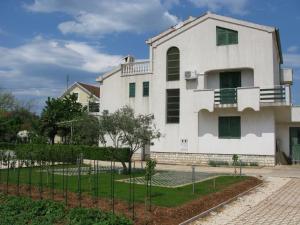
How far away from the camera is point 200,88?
98.1ft

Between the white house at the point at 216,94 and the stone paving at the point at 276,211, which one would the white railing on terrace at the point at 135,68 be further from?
the stone paving at the point at 276,211

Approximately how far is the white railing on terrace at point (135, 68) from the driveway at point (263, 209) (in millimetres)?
18584

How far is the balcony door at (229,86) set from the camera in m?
28.1

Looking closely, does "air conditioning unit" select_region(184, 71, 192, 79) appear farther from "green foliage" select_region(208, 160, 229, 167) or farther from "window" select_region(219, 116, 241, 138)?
"green foliage" select_region(208, 160, 229, 167)

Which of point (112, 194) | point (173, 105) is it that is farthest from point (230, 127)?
point (112, 194)

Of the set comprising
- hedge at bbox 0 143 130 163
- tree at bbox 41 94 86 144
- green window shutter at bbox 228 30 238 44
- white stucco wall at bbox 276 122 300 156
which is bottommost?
hedge at bbox 0 143 130 163

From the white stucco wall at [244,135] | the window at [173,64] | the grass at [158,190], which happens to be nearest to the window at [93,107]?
the window at [173,64]

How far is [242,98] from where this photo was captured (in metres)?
27.4

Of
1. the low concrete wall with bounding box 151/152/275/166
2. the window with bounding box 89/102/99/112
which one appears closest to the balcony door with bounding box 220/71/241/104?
the low concrete wall with bounding box 151/152/275/166

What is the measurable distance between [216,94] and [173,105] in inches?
156

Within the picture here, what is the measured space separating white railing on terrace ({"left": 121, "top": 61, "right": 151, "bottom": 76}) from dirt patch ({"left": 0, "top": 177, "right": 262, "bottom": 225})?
1964cm

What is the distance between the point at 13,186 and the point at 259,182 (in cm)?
1051

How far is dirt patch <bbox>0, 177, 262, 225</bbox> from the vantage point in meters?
9.98

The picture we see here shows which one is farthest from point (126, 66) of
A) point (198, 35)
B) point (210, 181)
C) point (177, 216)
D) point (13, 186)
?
point (177, 216)
